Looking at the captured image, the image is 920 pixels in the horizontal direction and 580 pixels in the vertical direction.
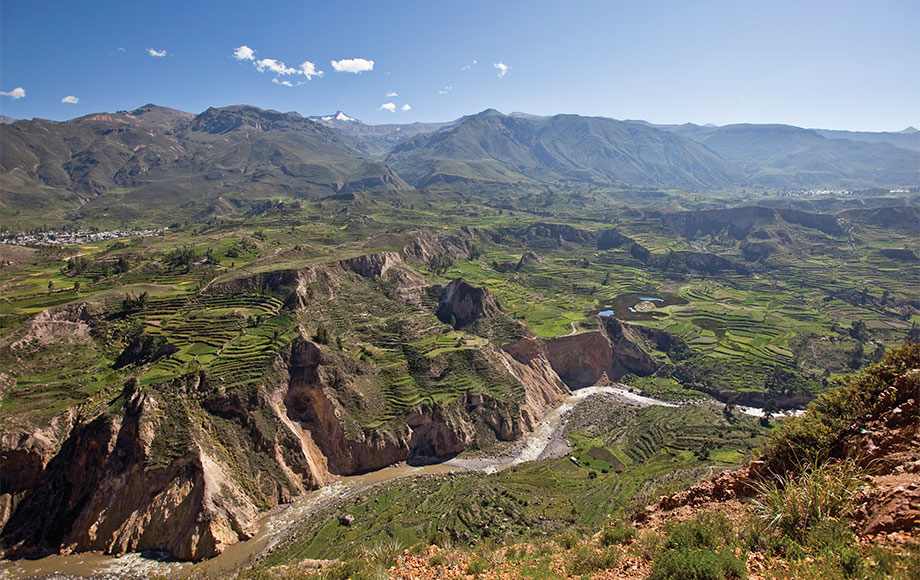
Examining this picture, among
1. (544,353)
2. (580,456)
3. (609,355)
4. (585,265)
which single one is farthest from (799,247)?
(580,456)

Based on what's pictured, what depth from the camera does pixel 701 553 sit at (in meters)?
11.4

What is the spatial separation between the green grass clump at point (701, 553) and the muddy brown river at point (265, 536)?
37.4 metres

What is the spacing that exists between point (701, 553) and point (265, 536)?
4282cm

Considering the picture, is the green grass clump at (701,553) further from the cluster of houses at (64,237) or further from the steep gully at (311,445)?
the cluster of houses at (64,237)

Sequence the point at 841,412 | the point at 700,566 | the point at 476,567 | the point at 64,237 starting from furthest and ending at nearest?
the point at 64,237
the point at 841,412
the point at 476,567
the point at 700,566

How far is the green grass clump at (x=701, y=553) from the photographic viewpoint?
10.6 meters

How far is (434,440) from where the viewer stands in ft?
186

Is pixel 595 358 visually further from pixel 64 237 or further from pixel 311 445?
pixel 64 237

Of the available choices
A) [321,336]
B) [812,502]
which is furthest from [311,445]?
[812,502]

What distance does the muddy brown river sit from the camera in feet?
119

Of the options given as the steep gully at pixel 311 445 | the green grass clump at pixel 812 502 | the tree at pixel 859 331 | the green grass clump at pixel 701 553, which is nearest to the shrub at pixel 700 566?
the green grass clump at pixel 701 553

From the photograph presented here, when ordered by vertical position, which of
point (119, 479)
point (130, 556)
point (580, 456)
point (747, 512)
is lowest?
point (580, 456)

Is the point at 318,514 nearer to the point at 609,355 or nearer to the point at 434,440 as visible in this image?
the point at 434,440

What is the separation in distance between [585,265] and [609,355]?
74.0m
